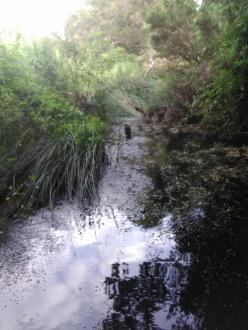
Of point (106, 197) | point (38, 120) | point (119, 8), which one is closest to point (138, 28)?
point (119, 8)

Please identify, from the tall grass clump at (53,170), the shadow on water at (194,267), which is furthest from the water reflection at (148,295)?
the tall grass clump at (53,170)

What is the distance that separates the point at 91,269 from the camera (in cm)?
332

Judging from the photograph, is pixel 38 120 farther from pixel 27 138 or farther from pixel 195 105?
pixel 195 105

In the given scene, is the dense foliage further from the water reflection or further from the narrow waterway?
the water reflection

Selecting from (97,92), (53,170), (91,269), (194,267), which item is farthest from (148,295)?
(97,92)

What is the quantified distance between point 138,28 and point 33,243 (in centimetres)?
1759

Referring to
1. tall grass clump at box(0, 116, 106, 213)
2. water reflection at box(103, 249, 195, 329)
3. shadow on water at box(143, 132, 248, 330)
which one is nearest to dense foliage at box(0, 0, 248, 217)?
tall grass clump at box(0, 116, 106, 213)

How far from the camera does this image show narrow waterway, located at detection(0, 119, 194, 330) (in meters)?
2.71

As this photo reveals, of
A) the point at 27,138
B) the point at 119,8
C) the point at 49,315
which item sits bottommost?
the point at 49,315

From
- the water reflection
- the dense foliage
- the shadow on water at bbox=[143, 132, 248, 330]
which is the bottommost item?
the water reflection

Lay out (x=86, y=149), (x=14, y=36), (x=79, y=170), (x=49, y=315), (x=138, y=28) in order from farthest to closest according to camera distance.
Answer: (x=138, y=28) → (x=14, y=36) → (x=86, y=149) → (x=79, y=170) → (x=49, y=315)

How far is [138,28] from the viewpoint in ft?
64.0

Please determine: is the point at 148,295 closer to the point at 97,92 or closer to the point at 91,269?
the point at 91,269

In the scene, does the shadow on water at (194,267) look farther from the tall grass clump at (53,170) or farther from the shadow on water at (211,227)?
the tall grass clump at (53,170)
